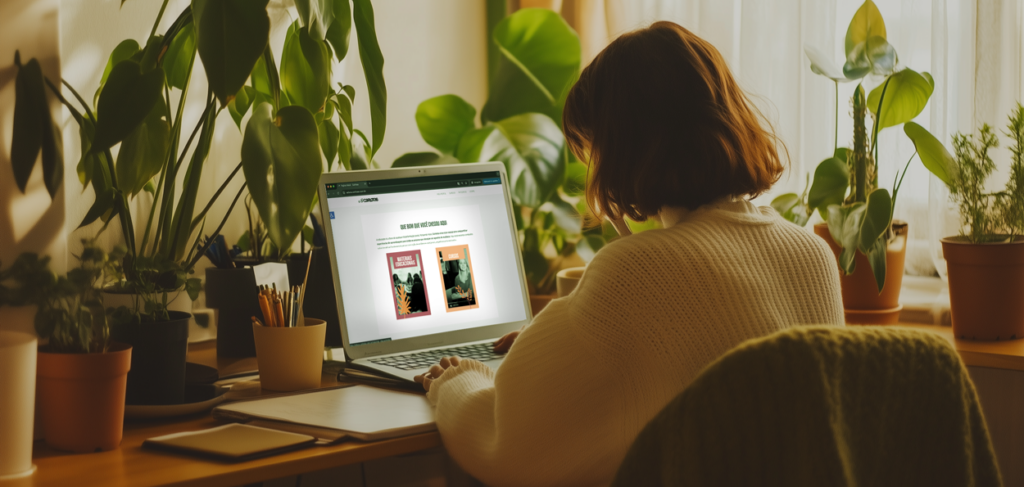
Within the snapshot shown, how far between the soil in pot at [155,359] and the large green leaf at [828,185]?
3.49 ft

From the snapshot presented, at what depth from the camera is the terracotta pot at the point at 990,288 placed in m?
1.30

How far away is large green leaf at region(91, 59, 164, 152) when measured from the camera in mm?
954

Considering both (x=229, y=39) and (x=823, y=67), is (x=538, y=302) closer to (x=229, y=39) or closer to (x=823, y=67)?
(x=823, y=67)

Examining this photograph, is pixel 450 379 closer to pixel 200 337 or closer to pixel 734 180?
pixel 734 180

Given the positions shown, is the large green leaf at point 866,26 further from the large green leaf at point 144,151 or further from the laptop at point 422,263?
the large green leaf at point 144,151

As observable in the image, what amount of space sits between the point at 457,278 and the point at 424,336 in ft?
0.40

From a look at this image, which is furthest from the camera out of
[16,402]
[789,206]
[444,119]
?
[444,119]

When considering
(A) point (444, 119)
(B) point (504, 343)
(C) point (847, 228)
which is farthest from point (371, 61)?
(C) point (847, 228)

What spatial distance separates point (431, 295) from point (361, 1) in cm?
49

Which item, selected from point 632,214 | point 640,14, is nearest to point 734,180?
point 632,214

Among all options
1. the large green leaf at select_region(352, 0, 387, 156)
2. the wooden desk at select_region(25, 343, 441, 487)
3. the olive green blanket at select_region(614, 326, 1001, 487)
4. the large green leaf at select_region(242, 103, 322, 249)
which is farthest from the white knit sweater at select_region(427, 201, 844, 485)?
the large green leaf at select_region(352, 0, 387, 156)

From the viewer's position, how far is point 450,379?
105cm

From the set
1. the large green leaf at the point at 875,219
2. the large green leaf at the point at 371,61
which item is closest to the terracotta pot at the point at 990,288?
the large green leaf at the point at 875,219

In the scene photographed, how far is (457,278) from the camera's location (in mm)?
1418
